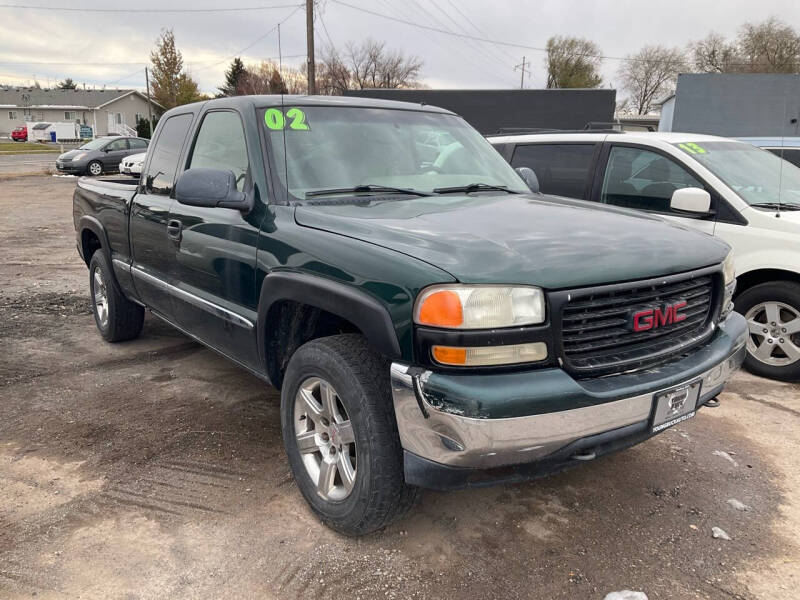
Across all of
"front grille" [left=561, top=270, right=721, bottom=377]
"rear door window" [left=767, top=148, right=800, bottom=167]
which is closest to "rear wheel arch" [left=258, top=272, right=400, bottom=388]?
"front grille" [left=561, top=270, right=721, bottom=377]

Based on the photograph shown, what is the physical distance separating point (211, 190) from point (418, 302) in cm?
136

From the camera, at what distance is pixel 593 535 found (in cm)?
Result: 271

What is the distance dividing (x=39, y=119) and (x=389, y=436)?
85.7m

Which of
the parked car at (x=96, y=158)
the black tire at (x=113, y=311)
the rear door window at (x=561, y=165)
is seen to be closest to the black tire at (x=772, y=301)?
the rear door window at (x=561, y=165)

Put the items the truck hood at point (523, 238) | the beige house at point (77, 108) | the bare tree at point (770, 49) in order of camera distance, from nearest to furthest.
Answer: the truck hood at point (523, 238), the bare tree at point (770, 49), the beige house at point (77, 108)

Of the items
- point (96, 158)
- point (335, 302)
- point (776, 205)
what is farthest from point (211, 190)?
point (96, 158)

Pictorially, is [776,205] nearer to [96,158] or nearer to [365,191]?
[365,191]

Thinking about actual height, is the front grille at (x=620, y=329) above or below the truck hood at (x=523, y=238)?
below

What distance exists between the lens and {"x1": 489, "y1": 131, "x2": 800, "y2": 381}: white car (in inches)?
177

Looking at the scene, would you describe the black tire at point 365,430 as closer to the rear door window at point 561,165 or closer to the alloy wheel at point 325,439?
the alloy wheel at point 325,439

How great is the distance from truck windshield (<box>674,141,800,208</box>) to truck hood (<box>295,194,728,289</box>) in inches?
84.7

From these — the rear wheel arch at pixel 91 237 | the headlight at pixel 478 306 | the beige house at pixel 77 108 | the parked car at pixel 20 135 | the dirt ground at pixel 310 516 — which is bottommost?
the dirt ground at pixel 310 516

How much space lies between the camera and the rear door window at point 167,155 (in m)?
4.00

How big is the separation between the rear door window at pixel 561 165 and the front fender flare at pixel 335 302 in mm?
3421
